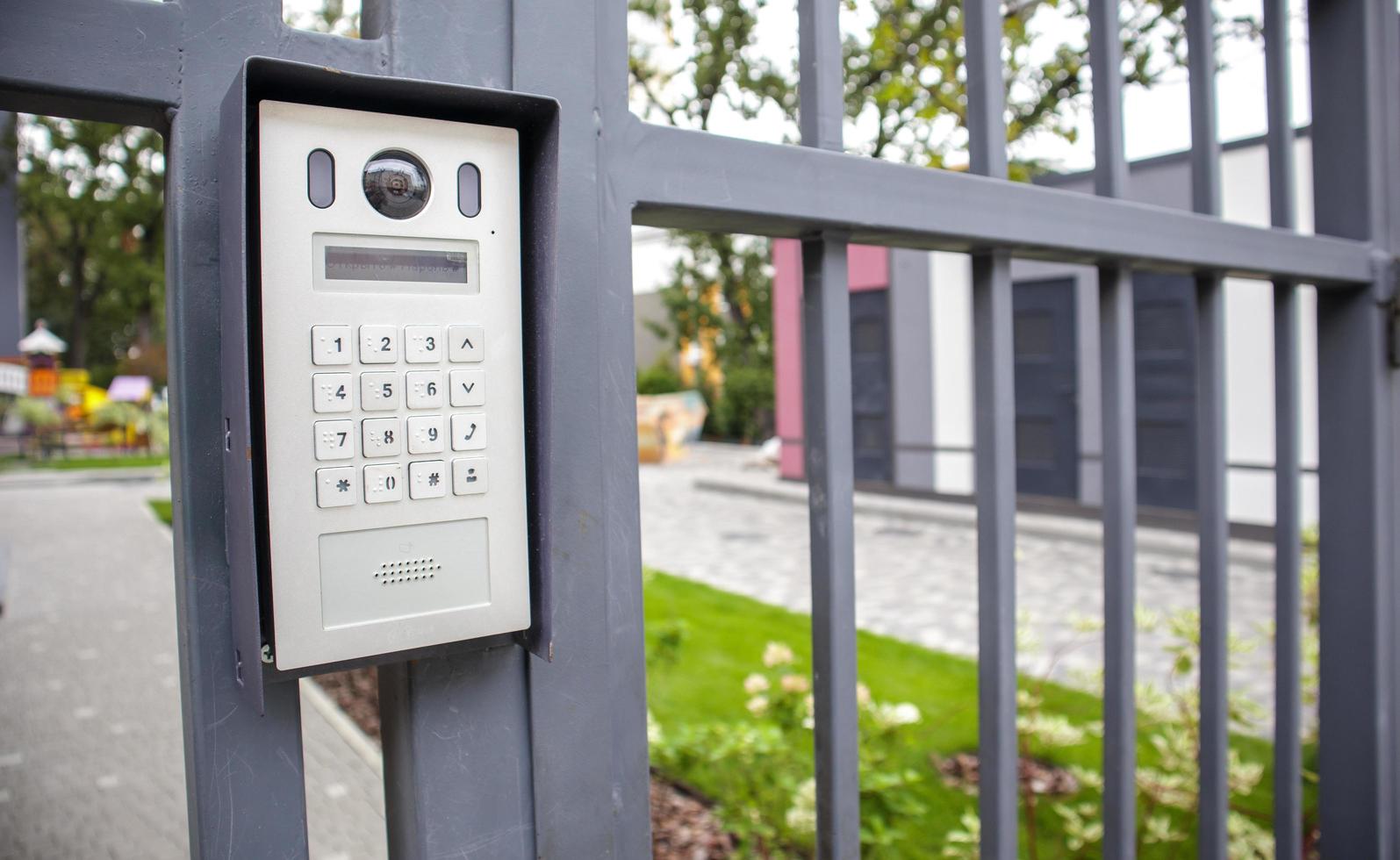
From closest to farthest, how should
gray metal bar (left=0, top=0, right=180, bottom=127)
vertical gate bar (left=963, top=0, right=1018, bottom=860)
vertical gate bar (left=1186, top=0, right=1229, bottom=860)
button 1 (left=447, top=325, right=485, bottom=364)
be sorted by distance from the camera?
1. gray metal bar (left=0, top=0, right=180, bottom=127)
2. button 1 (left=447, top=325, right=485, bottom=364)
3. vertical gate bar (left=963, top=0, right=1018, bottom=860)
4. vertical gate bar (left=1186, top=0, right=1229, bottom=860)

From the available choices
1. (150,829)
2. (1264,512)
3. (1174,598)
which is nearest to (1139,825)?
(150,829)

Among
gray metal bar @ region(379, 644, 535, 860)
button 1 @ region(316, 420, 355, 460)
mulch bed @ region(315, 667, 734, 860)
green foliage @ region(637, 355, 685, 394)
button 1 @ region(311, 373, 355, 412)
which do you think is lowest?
mulch bed @ region(315, 667, 734, 860)

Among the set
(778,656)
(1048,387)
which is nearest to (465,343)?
(778,656)

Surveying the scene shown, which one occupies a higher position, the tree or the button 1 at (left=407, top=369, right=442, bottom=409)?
the tree

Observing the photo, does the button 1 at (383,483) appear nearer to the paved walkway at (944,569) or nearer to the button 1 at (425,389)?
the button 1 at (425,389)

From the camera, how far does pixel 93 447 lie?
Result: 69.9ft

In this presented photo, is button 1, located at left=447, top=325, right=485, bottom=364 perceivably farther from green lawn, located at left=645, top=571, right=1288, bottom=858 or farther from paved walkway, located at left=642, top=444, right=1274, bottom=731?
paved walkway, located at left=642, top=444, right=1274, bottom=731

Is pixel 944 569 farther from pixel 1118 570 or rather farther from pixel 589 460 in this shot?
pixel 589 460

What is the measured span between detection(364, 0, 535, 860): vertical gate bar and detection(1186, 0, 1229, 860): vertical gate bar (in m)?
1.03

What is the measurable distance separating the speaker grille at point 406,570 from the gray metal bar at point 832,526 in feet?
1.30

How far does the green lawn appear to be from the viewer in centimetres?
325

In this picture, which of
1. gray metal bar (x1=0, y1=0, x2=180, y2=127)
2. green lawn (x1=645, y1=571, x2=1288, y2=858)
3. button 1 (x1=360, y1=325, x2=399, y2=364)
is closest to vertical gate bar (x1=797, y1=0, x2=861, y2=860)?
button 1 (x1=360, y1=325, x2=399, y2=364)

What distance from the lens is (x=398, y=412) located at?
26.1 inches

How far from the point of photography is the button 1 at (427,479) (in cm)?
67
